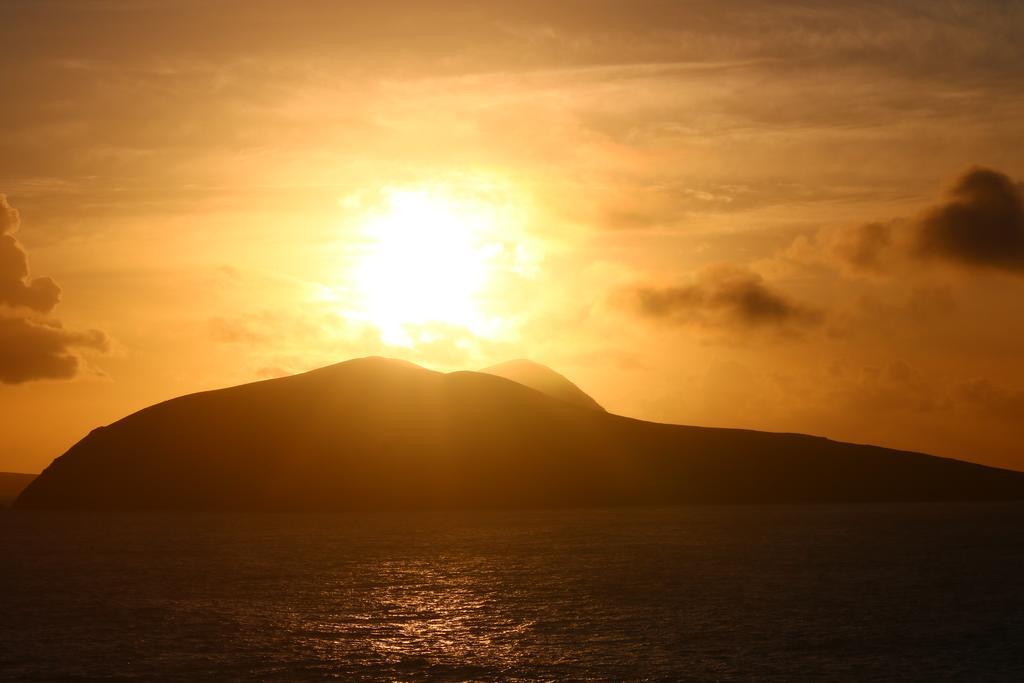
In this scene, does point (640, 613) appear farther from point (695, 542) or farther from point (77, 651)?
point (695, 542)

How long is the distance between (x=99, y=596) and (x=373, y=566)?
3281cm

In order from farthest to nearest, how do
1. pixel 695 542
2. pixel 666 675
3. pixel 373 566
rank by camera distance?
pixel 695 542
pixel 373 566
pixel 666 675

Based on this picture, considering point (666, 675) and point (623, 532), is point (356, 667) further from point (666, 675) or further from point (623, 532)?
point (623, 532)

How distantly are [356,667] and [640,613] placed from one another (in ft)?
85.4

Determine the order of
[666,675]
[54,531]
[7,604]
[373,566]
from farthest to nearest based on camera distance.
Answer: [54,531] → [373,566] → [7,604] → [666,675]

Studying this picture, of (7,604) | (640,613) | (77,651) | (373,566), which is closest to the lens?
(77,651)

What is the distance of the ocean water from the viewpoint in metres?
54.0

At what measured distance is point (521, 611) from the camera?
74.1 metres

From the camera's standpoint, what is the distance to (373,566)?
4471 inches

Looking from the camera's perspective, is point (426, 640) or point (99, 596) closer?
point (426, 640)

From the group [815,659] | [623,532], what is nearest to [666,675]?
[815,659]

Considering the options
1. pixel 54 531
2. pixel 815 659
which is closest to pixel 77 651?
pixel 815 659

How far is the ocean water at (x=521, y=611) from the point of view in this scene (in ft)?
177

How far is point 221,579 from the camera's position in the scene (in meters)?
100
